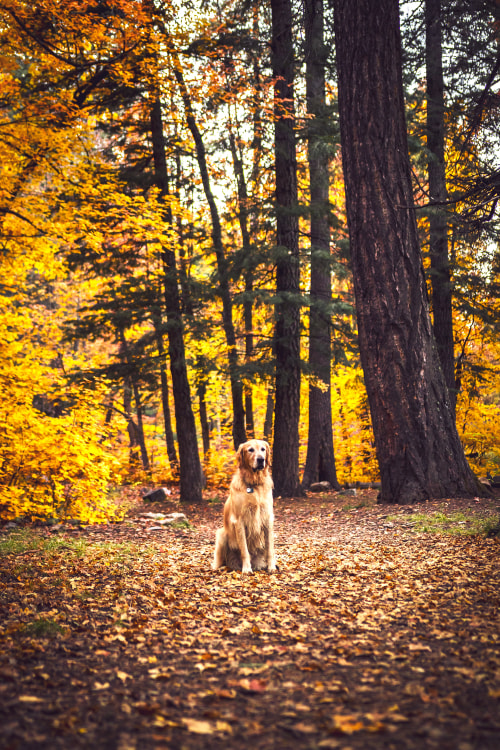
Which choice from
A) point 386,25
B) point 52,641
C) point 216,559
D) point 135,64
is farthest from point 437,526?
point 135,64

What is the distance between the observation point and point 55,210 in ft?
27.0

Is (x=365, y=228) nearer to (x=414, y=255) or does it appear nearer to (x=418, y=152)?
(x=414, y=255)

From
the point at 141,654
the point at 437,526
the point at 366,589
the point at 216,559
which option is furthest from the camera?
the point at 437,526

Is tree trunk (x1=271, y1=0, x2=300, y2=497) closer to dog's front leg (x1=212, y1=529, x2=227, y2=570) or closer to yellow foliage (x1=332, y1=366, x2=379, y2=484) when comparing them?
yellow foliage (x1=332, y1=366, x2=379, y2=484)

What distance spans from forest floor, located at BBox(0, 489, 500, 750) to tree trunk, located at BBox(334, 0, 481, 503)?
1.37 m

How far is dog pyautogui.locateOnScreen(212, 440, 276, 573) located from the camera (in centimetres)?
539

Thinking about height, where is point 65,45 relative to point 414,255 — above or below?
above

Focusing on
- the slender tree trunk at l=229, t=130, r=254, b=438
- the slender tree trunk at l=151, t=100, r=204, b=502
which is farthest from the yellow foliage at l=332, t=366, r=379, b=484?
the slender tree trunk at l=151, t=100, r=204, b=502

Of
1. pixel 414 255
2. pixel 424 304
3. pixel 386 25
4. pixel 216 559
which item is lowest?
pixel 216 559

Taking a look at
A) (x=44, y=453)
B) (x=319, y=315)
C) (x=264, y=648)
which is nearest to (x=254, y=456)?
(x=264, y=648)

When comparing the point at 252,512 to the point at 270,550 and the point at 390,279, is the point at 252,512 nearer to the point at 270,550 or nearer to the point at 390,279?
the point at 270,550

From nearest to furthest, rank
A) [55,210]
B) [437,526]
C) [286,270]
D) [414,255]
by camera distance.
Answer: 1. [437,526]
2. [414,255]
3. [55,210]
4. [286,270]

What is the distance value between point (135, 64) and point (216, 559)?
8.04 m

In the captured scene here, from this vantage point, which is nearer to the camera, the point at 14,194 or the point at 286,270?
the point at 14,194
